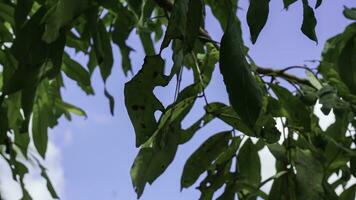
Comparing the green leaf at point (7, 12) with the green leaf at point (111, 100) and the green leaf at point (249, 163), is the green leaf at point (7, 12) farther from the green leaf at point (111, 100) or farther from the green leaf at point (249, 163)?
the green leaf at point (249, 163)

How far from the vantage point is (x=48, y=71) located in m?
0.83

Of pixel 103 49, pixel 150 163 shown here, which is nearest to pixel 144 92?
pixel 150 163

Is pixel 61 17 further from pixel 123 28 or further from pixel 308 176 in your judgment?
pixel 123 28

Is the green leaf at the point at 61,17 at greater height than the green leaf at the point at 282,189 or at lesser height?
greater

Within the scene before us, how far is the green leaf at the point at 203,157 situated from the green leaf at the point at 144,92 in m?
0.28

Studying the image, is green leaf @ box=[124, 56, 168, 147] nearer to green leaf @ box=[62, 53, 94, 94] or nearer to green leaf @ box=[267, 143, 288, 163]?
green leaf @ box=[267, 143, 288, 163]

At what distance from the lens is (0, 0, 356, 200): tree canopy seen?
0.64 m

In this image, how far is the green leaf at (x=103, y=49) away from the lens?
1.04 meters

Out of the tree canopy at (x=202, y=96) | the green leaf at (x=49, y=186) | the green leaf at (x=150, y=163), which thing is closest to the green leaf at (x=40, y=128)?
A: the tree canopy at (x=202, y=96)

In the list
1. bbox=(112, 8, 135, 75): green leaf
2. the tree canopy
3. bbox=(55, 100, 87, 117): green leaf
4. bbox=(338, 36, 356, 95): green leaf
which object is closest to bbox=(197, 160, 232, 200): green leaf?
the tree canopy

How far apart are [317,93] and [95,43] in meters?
0.36

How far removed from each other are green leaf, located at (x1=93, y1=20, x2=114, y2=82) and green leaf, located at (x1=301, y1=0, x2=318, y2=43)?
1.32 ft

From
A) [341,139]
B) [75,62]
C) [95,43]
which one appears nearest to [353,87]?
[341,139]

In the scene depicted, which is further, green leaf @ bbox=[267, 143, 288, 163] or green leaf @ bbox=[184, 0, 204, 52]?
green leaf @ bbox=[267, 143, 288, 163]
